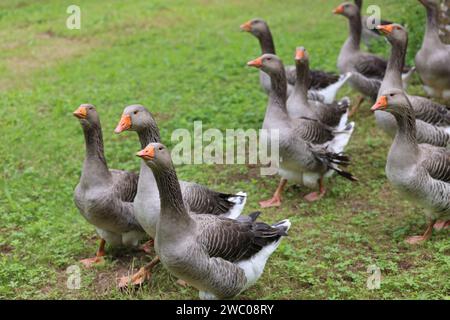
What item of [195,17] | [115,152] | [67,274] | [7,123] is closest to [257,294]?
[67,274]

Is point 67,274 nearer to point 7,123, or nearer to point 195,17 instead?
point 7,123

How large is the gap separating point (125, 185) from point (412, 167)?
2.76m

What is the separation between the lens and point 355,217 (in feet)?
23.6

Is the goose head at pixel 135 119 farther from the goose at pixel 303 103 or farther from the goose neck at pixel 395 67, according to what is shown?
the goose neck at pixel 395 67

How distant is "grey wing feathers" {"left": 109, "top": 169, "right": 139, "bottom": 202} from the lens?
20.4 feet

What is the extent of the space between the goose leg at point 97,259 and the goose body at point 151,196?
840mm

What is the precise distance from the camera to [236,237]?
17.6 ft

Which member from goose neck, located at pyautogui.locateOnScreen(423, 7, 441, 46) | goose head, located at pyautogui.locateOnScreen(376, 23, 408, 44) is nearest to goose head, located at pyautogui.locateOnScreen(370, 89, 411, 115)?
goose head, located at pyautogui.locateOnScreen(376, 23, 408, 44)

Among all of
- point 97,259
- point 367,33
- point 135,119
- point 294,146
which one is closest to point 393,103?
point 294,146

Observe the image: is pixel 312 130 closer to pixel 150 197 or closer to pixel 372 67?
pixel 372 67

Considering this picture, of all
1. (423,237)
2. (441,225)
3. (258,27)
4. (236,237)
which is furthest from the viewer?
(258,27)

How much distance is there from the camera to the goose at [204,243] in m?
5.02
